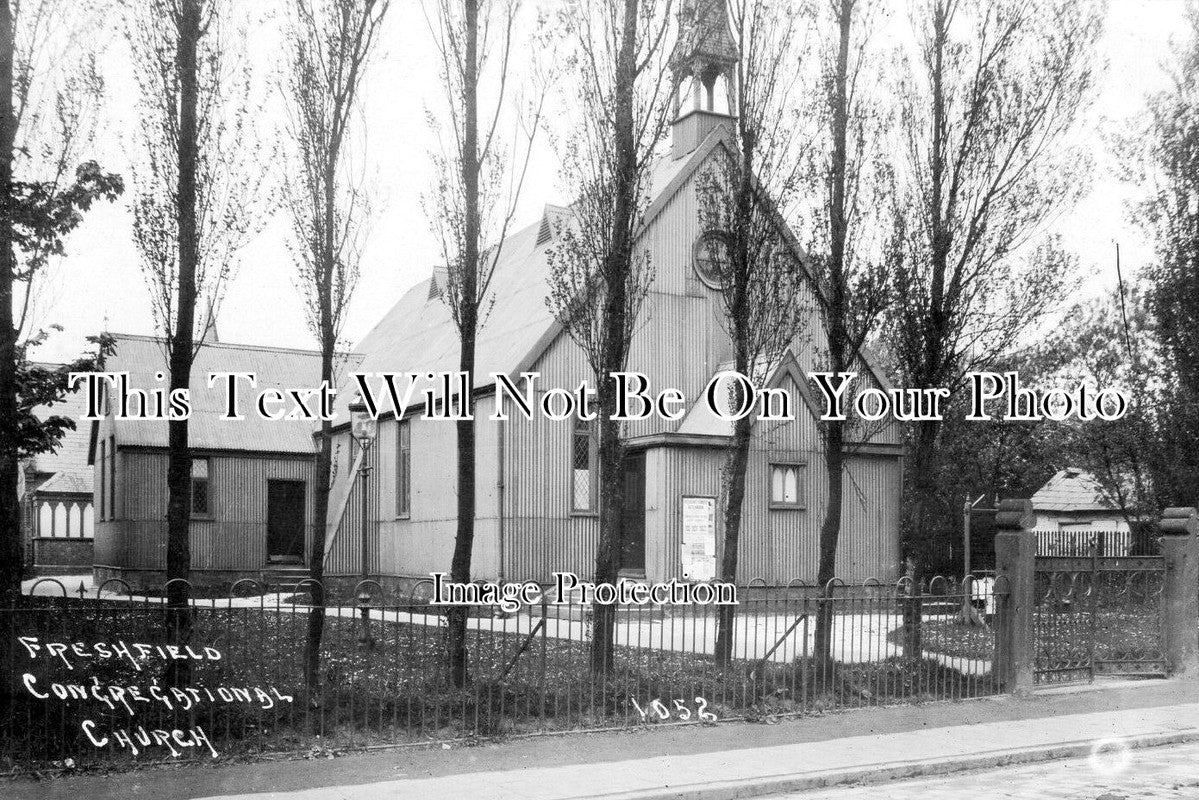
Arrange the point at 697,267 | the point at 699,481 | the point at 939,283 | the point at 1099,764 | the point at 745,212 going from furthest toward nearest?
1. the point at 697,267
2. the point at 699,481
3. the point at 939,283
4. the point at 745,212
5. the point at 1099,764

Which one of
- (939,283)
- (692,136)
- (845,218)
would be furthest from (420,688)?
(692,136)

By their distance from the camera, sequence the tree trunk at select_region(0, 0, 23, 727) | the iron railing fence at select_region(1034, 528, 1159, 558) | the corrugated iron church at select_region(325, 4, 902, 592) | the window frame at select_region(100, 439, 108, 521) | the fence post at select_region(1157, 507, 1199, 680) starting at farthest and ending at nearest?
the window frame at select_region(100, 439, 108, 521)
the iron railing fence at select_region(1034, 528, 1159, 558)
the corrugated iron church at select_region(325, 4, 902, 592)
the fence post at select_region(1157, 507, 1199, 680)
the tree trunk at select_region(0, 0, 23, 727)

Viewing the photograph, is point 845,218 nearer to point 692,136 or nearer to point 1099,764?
point 1099,764

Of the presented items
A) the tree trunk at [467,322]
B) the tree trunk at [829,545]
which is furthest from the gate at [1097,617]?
the tree trunk at [467,322]

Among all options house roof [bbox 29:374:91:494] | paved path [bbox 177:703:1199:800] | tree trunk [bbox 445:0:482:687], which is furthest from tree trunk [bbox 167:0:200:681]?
house roof [bbox 29:374:91:494]

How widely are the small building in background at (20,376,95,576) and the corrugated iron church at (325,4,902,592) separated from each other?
24.8m

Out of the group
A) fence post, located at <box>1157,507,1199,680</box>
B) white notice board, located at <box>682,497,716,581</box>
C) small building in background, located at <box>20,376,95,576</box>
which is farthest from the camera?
small building in background, located at <box>20,376,95,576</box>

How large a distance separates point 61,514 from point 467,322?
4248 centimetres

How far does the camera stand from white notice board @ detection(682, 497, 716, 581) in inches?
998

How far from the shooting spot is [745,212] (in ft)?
50.4

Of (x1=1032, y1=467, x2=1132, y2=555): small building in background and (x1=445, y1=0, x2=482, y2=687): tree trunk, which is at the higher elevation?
(x1=445, y1=0, x2=482, y2=687): tree trunk

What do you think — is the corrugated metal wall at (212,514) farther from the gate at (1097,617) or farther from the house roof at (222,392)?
the gate at (1097,617)

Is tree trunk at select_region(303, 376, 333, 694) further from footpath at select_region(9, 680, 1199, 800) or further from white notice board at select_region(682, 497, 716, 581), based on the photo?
white notice board at select_region(682, 497, 716, 581)

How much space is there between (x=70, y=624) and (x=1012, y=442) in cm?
5436
